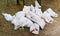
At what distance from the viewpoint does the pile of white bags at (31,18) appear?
3.41 m

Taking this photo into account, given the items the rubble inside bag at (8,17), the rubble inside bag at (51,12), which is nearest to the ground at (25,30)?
the rubble inside bag at (8,17)

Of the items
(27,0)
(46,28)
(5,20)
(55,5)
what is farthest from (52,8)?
(5,20)

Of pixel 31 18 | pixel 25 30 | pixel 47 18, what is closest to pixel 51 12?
pixel 47 18

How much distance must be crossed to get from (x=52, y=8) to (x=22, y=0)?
0.87 meters

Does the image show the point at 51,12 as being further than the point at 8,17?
Yes

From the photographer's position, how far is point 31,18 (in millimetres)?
3652

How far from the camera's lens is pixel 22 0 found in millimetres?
4453

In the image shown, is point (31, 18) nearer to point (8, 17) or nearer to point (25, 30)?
point (25, 30)

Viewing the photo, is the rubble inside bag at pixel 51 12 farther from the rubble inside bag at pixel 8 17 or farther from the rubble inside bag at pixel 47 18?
the rubble inside bag at pixel 8 17

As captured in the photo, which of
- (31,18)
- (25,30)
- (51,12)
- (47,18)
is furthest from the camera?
(51,12)

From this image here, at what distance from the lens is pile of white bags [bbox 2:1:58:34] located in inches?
134

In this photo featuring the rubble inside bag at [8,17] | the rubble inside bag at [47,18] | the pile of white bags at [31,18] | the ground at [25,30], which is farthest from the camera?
the rubble inside bag at [47,18]

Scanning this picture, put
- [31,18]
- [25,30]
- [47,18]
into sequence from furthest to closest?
[47,18], [31,18], [25,30]

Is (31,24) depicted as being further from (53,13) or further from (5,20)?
(53,13)
